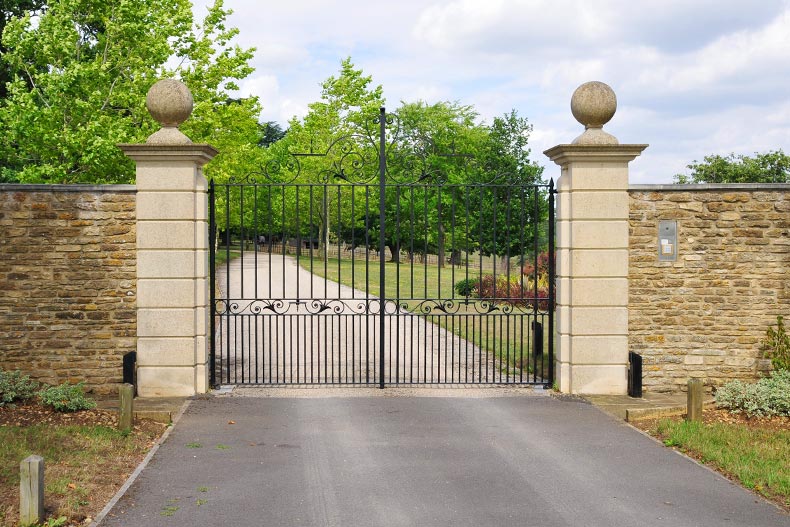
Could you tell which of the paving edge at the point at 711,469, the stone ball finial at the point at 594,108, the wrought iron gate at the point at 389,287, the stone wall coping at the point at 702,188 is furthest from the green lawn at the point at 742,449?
the stone ball finial at the point at 594,108

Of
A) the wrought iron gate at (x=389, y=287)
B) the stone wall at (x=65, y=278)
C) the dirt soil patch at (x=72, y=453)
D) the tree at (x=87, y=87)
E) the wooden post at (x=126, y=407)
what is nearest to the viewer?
the dirt soil patch at (x=72, y=453)

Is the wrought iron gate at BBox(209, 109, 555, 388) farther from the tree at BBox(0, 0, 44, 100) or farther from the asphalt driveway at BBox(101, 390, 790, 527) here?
the tree at BBox(0, 0, 44, 100)

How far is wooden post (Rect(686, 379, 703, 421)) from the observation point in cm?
871

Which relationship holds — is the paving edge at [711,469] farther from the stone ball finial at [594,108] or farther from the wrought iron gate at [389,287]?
the stone ball finial at [594,108]

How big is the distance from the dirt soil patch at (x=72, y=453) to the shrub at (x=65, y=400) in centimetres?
7

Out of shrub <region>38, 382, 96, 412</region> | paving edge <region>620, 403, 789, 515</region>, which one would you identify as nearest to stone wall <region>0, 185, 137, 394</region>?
shrub <region>38, 382, 96, 412</region>

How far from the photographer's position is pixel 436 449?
773cm

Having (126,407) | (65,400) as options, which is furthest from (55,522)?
(65,400)

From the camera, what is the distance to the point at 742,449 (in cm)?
758

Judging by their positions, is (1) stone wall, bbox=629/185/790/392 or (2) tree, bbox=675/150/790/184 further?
(2) tree, bbox=675/150/790/184

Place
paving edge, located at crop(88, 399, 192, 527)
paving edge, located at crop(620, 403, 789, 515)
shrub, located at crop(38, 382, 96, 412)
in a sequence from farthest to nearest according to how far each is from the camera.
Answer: shrub, located at crop(38, 382, 96, 412), paving edge, located at crop(620, 403, 789, 515), paving edge, located at crop(88, 399, 192, 527)

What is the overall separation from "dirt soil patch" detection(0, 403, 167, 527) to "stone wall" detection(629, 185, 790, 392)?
612 centimetres

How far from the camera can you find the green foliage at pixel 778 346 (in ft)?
32.4

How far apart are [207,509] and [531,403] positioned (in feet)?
15.8
